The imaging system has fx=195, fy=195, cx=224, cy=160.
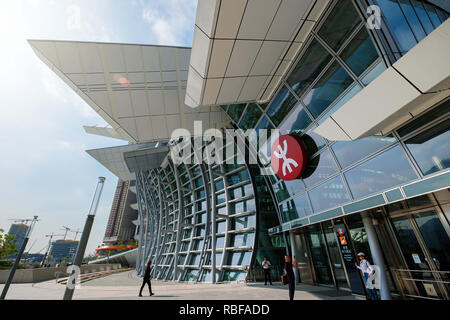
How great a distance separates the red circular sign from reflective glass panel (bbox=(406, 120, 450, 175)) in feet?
11.3

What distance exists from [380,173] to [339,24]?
15.4 ft

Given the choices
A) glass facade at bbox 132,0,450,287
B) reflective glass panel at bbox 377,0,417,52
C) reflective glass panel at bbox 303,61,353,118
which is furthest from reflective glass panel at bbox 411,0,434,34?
reflective glass panel at bbox 303,61,353,118

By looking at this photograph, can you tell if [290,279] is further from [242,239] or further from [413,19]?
[413,19]

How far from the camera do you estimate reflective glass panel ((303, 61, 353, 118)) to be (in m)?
6.45

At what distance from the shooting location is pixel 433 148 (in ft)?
15.5

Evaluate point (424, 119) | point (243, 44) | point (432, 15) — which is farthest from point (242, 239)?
point (432, 15)

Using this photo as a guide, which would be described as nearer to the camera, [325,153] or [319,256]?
[325,153]

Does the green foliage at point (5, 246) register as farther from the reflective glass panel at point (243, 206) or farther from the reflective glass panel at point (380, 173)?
the reflective glass panel at point (380, 173)

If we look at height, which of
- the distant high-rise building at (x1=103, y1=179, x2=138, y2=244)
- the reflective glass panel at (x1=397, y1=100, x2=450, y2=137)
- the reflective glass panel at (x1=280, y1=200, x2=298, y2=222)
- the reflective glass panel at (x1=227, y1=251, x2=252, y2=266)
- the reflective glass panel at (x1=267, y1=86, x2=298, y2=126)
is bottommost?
the reflective glass panel at (x1=227, y1=251, x2=252, y2=266)

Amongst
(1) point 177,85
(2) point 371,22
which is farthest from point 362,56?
(1) point 177,85

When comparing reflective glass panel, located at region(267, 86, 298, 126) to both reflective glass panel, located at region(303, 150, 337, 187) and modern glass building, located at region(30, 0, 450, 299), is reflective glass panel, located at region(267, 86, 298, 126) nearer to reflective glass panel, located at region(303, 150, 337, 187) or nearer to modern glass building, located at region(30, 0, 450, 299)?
modern glass building, located at region(30, 0, 450, 299)

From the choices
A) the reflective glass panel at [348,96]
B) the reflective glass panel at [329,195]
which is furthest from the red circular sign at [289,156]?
the reflective glass panel at [348,96]

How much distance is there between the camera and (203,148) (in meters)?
16.8
